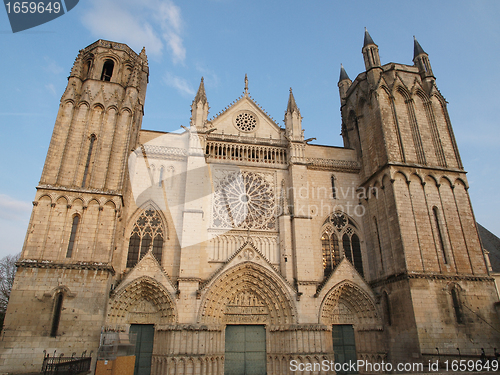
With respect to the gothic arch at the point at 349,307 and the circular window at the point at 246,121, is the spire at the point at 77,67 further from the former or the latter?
the gothic arch at the point at 349,307

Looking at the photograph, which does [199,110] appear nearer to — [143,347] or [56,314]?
[56,314]

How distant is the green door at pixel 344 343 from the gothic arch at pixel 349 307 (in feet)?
1.04

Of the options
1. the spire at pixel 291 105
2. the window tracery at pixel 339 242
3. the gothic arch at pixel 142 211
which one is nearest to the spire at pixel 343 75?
the spire at pixel 291 105

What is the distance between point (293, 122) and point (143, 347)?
13890 mm

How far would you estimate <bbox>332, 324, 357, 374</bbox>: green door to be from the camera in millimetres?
A: 16828

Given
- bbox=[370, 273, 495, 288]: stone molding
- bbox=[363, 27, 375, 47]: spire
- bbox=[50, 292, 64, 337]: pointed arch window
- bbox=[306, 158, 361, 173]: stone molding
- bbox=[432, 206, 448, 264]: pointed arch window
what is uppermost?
bbox=[363, 27, 375, 47]: spire

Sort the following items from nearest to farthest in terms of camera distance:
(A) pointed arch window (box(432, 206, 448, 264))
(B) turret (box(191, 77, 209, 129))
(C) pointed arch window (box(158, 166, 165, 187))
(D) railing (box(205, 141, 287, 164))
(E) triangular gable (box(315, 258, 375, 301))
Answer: (A) pointed arch window (box(432, 206, 448, 264)), (E) triangular gable (box(315, 258, 375, 301)), (C) pointed arch window (box(158, 166, 165, 187)), (B) turret (box(191, 77, 209, 129)), (D) railing (box(205, 141, 287, 164))

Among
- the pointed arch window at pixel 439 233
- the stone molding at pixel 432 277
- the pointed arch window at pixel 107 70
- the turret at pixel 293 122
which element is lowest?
the stone molding at pixel 432 277

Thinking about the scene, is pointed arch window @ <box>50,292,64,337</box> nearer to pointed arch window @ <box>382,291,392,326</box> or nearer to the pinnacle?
pointed arch window @ <box>382,291,392,326</box>

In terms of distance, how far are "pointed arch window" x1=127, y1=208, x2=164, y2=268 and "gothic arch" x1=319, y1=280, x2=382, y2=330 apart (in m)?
8.38

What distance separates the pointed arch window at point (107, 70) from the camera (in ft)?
64.5

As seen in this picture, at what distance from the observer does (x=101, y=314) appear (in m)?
13.7

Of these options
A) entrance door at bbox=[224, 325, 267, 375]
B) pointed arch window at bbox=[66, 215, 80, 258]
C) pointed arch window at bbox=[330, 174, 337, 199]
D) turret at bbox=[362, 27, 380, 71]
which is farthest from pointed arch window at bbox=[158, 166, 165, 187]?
turret at bbox=[362, 27, 380, 71]

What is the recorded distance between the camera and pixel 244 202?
62.6 feet
